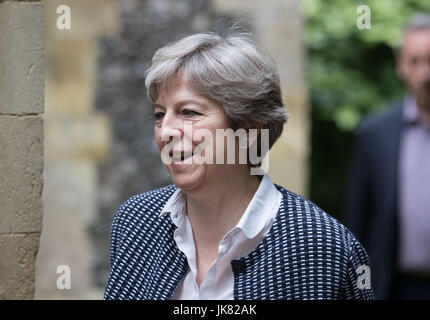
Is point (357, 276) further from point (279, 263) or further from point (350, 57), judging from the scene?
point (350, 57)

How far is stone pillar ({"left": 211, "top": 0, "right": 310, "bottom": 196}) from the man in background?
0.44 metres

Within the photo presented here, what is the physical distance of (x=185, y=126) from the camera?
2490 millimetres

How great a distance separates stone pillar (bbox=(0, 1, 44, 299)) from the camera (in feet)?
8.95

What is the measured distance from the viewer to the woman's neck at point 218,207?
102 inches

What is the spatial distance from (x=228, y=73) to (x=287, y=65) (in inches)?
97.1

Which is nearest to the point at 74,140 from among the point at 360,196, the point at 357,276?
the point at 360,196

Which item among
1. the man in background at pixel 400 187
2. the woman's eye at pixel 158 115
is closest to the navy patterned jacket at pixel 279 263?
the woman's eye at pixel 158 115

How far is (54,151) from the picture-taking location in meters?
4.96

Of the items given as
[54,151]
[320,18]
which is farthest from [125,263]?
[320,18]

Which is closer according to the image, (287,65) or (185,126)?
(185,126)

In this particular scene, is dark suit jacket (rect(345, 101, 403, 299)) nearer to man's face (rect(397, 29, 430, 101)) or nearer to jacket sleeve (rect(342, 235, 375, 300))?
man's face (rect(397, 29, 430, 101))

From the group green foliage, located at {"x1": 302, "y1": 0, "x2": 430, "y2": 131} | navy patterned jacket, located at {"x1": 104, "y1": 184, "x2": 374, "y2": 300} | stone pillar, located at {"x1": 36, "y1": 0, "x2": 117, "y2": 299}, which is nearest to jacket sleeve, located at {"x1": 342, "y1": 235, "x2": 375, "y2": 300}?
navy patterned jacket, located at {"x1": 104, "y1": 184, "x2": 374, "y2": 300}

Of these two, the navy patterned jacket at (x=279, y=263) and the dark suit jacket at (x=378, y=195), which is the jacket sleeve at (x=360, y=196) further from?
the navy patterned jacket at (x=279, y=263)
